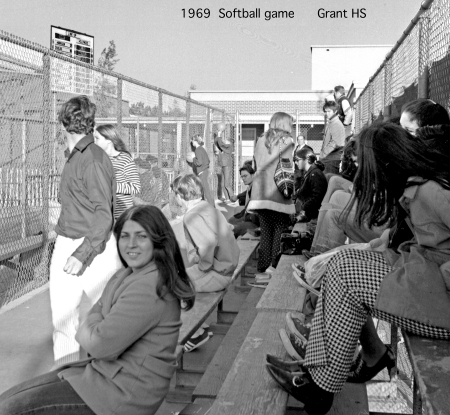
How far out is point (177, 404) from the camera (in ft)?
14.5

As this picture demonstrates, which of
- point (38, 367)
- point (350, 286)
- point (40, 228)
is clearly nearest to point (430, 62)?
point (350, 286)

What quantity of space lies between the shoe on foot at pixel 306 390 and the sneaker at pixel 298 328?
430mm

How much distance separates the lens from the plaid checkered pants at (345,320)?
107 inches

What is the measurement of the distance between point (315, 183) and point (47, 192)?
304cm

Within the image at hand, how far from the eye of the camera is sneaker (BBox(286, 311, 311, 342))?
3304mm

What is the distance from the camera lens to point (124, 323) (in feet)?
8.92

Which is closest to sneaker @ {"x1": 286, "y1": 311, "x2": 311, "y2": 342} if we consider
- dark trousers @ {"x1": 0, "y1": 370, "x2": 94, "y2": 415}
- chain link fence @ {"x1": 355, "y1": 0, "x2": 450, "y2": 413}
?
dark trousers @ {"x1": 0, "y1": 370, "x2": 94, "y2": 415}

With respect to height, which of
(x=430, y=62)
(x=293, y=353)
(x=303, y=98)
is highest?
(x=303, y=98)

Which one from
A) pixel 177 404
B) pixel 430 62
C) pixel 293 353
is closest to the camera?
pixel 293 353

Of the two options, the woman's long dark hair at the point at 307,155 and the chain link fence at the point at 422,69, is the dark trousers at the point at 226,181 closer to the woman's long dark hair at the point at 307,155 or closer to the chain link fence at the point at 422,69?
the woman's long dark hair at the point at 307,155

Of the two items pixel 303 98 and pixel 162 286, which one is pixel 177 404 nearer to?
pixel 162 286

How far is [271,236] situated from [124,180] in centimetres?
192

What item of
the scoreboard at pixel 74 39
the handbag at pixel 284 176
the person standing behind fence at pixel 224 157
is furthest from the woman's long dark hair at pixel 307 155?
the scoreboard at pixel 74 39

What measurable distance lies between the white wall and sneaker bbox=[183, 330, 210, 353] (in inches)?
992
